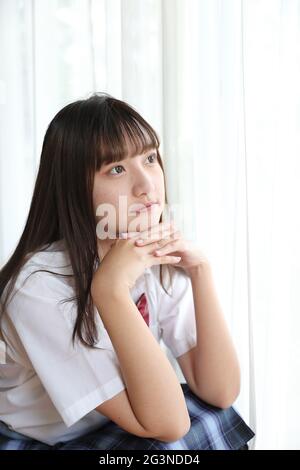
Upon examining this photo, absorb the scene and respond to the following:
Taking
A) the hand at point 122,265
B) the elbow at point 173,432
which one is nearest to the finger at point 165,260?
the hand at point 122,265

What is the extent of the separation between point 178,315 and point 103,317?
0.96 ft

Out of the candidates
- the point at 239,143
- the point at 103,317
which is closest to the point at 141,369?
the point at 103,317

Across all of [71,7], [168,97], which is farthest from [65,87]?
[168,97]

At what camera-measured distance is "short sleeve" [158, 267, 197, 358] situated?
121cm

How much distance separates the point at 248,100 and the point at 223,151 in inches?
5.5

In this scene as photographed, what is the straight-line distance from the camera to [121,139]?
1038 millimetres

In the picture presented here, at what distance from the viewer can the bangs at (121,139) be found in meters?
1.03

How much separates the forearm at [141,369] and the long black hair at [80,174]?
0.07m

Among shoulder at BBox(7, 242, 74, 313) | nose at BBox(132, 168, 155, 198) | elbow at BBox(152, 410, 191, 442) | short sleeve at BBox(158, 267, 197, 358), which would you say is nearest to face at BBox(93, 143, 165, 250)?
nose at BBox(132, 168, 155, 198)

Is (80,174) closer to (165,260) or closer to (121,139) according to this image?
(121,139)

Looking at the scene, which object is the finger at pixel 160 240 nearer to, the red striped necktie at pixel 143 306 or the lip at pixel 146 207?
the lip at pixel 146 207

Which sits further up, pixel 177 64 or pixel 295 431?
pixel 177 64

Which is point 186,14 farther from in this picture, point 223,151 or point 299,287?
point 299,287

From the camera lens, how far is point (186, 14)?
4.63 ft
